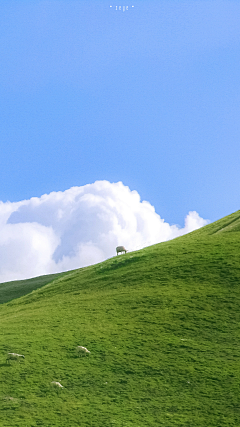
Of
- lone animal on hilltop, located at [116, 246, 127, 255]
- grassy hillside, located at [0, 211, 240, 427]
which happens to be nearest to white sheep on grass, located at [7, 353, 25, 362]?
grassy hillside, located at [0, 211, 240, 427]

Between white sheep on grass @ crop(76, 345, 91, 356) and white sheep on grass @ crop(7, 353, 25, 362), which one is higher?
white sheep on grass @ crop(7, 353, 25, 362)

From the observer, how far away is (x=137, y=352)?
2344 centimetres

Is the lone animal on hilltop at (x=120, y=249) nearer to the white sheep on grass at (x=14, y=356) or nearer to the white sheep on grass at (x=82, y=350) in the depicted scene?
the white sheep on grass at (x=82, y=350)

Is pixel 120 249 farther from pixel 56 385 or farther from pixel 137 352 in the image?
pixel 56 385

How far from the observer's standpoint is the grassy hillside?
1780cm

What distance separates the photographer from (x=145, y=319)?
28.5 metres

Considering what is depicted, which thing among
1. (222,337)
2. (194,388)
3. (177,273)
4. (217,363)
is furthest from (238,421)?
(177,273)

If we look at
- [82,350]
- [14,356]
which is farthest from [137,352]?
[14,356]

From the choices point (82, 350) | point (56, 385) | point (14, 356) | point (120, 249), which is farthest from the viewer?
point (120, 249)

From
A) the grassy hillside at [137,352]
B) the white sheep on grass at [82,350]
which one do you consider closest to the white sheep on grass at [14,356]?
the grassy hillside at [137,352]

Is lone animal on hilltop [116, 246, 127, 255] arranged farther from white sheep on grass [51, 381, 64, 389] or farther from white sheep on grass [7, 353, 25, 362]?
white sheep on grass [51, 381, 64, 389]

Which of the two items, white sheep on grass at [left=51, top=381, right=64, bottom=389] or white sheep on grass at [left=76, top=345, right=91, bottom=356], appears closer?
white sheep on grass at [left=51, top=381, right=64, bottom=389]

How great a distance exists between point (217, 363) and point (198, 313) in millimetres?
6749

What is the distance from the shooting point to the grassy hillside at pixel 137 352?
17.8 meters
